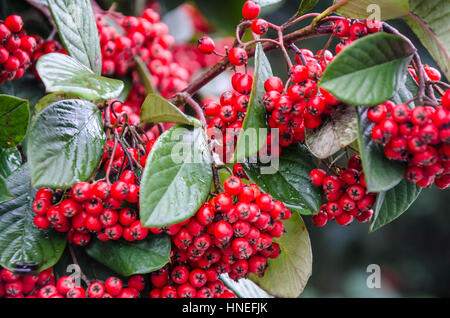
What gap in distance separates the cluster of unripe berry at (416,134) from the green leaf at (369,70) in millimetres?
27

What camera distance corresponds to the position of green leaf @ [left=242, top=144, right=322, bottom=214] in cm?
70

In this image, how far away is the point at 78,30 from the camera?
2.50 feet

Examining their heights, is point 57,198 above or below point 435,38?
below

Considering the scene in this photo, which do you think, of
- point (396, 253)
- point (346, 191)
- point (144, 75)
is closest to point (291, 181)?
point (346, 191)

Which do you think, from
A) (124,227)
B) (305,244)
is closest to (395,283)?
(305,244)

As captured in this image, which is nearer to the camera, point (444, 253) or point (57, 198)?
point (57, 198)

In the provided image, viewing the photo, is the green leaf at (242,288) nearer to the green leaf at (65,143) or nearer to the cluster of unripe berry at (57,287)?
the cluster of unripe berry at (57,287)

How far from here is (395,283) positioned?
2.92 metres

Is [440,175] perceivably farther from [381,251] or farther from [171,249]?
[381,251]

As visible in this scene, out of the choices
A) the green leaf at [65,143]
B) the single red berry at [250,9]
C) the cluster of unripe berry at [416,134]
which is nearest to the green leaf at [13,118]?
the green leaf at [65,143]

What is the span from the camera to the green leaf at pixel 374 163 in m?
0.57

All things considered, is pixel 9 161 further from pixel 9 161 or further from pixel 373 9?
pixel 373 9

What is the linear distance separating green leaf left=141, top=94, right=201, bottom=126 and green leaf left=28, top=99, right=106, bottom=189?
0.08 meters

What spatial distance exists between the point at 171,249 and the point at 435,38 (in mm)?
536
